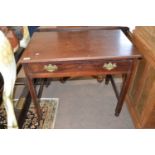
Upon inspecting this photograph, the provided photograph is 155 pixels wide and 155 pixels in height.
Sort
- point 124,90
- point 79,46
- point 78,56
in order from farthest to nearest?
point 124,90 < point 79,46 < point 78,56

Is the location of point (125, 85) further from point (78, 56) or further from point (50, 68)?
point (50, 68)

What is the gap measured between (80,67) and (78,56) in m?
0.09

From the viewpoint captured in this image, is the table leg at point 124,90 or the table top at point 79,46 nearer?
the table top at point 79,46

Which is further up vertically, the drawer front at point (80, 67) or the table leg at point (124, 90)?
the drawer front at point (80, 67)

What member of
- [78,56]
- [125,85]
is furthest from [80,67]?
[125,85]

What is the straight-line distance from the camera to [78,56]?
3.43ft

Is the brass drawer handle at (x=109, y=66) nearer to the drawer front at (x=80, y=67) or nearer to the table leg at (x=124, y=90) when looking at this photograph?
the drawer front at (x=80, y=67)

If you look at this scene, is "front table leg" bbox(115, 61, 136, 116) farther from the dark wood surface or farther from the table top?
the table top

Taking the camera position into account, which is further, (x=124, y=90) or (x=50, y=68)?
(x=124, y=90)

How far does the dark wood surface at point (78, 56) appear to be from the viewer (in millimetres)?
1045

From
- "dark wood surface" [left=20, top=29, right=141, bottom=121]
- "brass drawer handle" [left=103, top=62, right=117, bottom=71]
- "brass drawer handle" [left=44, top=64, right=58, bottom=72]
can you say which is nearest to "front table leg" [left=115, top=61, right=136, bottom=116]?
"dark wood surface" [left=20, top=29, right=141, bottom=121]

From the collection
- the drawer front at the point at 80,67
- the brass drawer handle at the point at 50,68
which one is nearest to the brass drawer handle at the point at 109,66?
the drawer front at the point at 80,67
